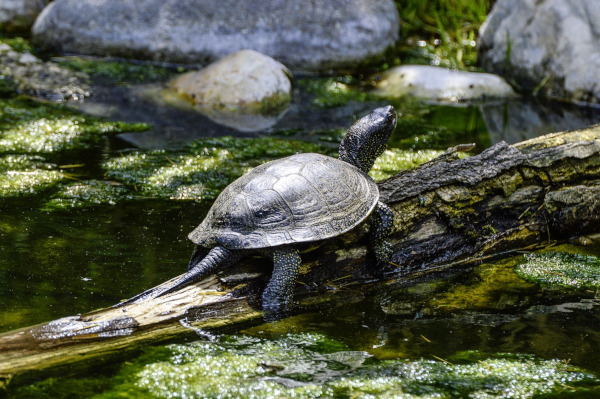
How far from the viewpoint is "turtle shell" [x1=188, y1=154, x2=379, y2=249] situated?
3080 mm

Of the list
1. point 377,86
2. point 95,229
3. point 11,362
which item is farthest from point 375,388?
point 377,86

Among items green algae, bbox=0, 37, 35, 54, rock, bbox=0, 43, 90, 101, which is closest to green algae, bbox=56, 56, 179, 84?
rock, bbox=0, 43, 90, 101

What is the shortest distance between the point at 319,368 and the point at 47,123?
4.38 meters

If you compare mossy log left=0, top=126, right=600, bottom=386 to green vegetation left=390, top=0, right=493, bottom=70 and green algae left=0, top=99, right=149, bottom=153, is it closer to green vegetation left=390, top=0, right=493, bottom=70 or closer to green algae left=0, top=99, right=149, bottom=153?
green algae left=0, top=99, right=149, bottom=153

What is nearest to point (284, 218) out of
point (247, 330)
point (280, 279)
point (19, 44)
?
point (280, 279)

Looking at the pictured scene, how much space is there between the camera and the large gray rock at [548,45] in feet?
26.0

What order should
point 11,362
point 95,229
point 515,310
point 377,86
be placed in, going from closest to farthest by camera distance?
point 11,362
point 515,310
point 95,229
point 377,86

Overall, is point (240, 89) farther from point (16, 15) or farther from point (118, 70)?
point (16, 15)

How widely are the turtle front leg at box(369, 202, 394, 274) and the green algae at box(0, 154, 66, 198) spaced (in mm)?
2559

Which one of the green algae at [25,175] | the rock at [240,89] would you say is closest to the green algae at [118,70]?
the rock at [240,89]

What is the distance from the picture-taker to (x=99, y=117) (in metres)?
6.39

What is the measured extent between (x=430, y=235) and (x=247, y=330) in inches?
51.2

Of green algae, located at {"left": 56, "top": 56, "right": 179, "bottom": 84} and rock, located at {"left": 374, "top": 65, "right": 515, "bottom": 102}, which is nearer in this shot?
green algae, located at {"left": 56, "top": 56, "right": 179, "bottom": 84}

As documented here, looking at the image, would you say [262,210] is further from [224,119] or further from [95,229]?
[224,119]
